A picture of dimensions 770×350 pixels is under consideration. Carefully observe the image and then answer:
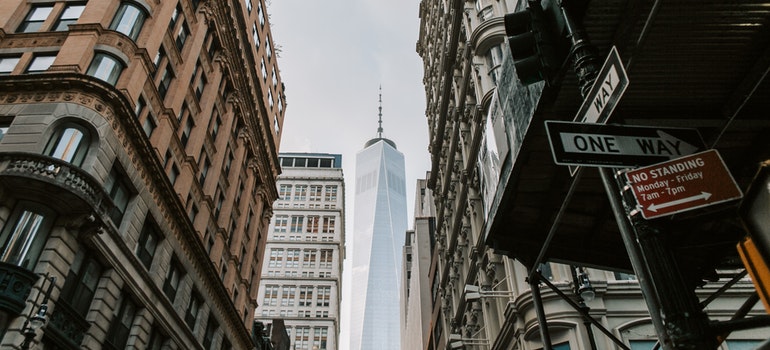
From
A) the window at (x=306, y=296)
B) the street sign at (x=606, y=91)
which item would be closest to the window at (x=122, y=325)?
the street sign at (x=606, y=91)

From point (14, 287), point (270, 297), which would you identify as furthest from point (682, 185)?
point (270, 297)

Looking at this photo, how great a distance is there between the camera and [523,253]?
9211 mm

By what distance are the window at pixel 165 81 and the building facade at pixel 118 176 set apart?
0.14 m

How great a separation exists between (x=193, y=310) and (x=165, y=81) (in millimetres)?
14454

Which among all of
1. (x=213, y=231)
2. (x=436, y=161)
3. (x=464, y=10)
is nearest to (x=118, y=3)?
(x=213, y=231)

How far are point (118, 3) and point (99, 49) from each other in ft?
14.0

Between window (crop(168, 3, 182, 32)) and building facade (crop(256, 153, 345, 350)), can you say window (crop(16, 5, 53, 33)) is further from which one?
building facade (crop(256, 153, 345, 350))

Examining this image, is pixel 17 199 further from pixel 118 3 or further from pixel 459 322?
pixel 459 322

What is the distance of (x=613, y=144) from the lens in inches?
181

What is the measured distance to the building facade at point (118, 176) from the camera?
19.6 metres

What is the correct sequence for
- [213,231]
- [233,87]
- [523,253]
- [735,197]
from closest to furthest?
[735,197], [523,253], [213,231], [233,87]

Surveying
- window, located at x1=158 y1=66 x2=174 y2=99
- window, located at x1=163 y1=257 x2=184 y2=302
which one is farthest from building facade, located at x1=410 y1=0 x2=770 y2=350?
window, located at x1=158 y1=66 x2=174 y2=99

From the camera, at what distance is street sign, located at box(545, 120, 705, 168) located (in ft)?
14.9

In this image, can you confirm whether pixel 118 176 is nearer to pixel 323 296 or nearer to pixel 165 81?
pixel 165 81
